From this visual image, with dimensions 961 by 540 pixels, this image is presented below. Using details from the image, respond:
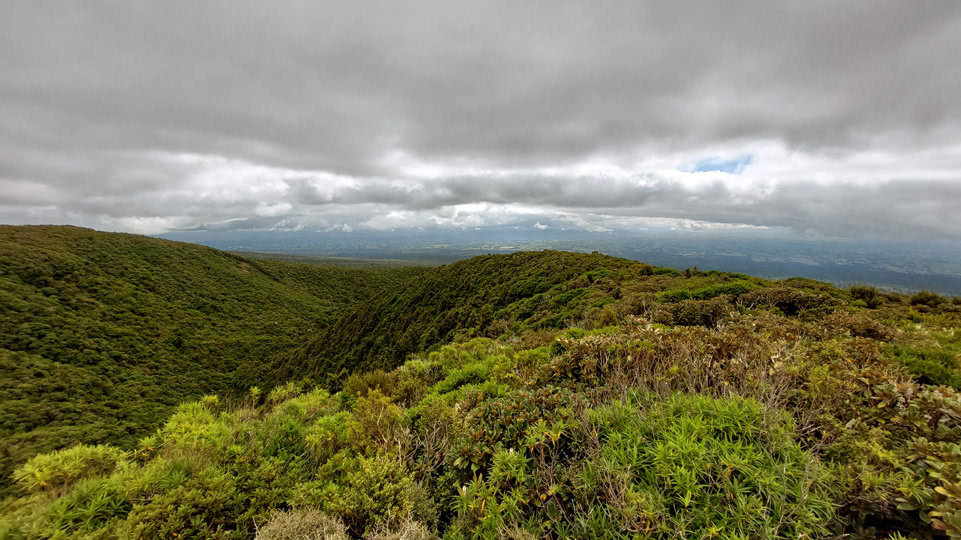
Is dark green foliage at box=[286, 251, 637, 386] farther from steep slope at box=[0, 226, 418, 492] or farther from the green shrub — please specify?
steep slope at box=[0, 226, 418, 492]

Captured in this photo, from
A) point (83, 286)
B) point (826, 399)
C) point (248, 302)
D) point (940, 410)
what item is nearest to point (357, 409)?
point (826, 399)

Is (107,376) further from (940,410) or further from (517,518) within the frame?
(940,410)

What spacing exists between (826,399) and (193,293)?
9189 cm

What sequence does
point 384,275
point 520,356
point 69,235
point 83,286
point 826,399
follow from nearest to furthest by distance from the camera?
1. point 826,399
2. point 520,356
3. point 83,286
4. point 69,235
5. point 384,275

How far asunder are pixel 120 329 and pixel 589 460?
231ft

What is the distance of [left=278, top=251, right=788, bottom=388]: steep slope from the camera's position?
516 inches

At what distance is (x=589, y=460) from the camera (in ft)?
10.6

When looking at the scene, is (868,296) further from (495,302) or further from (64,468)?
(64,468)

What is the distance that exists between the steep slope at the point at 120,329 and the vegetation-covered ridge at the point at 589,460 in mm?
22414

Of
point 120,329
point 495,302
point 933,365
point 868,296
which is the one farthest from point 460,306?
point 120,329

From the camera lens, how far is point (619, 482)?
282 cm

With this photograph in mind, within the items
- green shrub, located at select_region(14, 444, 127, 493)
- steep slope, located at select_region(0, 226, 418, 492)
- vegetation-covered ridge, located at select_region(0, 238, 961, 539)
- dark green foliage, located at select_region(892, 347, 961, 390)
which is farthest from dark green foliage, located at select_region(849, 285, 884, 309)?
steep slope, located at select_region(0, 226, 418, 492)

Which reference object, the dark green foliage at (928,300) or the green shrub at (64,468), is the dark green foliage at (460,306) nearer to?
the dark green foliage at (928,300)

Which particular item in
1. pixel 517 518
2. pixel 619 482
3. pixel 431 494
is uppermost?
pixel 619 482
